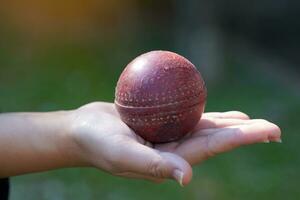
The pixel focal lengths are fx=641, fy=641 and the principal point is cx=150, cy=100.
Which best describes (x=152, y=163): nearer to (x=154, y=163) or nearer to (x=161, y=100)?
(x=154, y=163)

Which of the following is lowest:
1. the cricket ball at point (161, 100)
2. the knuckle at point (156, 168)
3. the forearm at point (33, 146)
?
the forearm at point (33, 146)

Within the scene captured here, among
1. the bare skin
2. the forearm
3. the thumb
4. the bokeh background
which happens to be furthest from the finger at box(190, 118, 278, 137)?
the bokeh background

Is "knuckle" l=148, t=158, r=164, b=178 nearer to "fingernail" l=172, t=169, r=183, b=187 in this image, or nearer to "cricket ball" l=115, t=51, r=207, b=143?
"fingernail" l=172, t=169, r=183, b=187

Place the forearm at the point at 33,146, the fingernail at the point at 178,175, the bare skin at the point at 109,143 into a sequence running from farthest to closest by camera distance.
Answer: the forearm at the point at 33,146 < the bare skin at the point at 109,143 < the fingernail at the point at 178,175

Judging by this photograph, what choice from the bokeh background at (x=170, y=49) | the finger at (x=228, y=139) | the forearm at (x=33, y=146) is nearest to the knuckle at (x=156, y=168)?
the finger at (x=228, y=139)

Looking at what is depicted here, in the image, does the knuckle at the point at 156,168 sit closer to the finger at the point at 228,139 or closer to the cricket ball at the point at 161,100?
the finger at the point at 228,139

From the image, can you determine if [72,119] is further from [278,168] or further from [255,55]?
[255,55]

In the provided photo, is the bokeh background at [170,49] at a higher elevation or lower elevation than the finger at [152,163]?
lower
